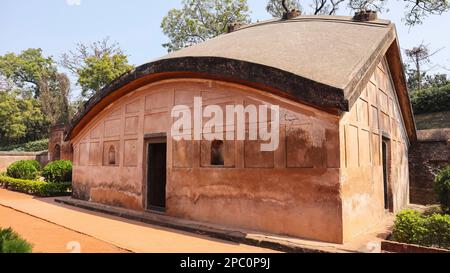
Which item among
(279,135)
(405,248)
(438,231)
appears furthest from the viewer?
(279,135)

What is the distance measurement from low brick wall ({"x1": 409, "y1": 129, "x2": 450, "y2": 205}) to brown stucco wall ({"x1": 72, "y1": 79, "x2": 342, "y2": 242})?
9.07 meters

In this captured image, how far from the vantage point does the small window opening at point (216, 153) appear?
25.3 feet

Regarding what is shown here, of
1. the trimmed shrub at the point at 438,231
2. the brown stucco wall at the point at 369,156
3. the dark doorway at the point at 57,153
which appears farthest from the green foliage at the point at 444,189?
the dark doorway at the point at 57,153

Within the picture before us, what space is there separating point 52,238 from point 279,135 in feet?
16.8

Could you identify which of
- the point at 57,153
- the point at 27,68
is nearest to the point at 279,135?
the point at 57,153

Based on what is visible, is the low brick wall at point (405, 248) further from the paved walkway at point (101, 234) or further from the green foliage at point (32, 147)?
the green foliage at point (32, 147)

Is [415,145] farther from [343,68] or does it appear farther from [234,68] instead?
[234,68]

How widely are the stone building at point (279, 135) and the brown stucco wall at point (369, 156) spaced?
1.3 inches

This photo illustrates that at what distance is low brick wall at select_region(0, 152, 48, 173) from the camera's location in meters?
24.9

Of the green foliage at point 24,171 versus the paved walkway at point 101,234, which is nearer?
the paved walkway at point 101,234

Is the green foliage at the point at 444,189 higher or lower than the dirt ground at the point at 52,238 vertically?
higher

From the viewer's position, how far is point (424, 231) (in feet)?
18.8

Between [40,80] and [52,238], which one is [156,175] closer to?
[52,238]
